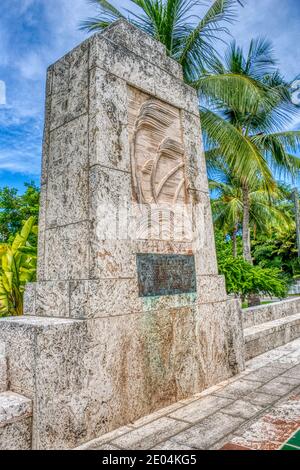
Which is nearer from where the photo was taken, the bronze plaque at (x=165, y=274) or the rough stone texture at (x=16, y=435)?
the rough stone texture at (x=16, y=435)

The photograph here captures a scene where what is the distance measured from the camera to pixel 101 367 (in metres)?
2.74

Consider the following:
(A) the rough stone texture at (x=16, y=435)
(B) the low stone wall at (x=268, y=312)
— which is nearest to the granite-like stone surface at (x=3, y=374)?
(A) the rough stone texture at (x=16, y=435)

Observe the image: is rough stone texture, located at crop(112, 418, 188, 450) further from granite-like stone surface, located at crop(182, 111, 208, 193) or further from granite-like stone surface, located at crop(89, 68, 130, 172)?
granite-like stone surface, located at crop(182, 111, 208, 193)

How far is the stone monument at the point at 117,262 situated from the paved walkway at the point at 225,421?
16cm

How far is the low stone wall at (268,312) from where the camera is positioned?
6.10 metres

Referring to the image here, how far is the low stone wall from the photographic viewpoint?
20.0ft

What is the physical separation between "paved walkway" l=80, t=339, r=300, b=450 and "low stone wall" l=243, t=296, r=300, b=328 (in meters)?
2.13

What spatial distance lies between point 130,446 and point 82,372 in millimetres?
621

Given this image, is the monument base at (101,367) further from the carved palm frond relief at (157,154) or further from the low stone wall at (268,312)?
the low stone wall at (268,312)

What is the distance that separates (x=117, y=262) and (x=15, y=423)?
Answer: 1422mm

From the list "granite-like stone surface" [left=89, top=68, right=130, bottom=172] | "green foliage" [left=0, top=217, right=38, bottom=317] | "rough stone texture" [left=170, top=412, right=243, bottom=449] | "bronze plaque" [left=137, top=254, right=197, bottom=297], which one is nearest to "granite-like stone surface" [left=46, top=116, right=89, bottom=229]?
"granite-like stone surface" [left=89, top=68, right=130, bottom=172]

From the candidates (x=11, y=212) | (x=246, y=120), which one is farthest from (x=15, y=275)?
(x=11, y=212)
